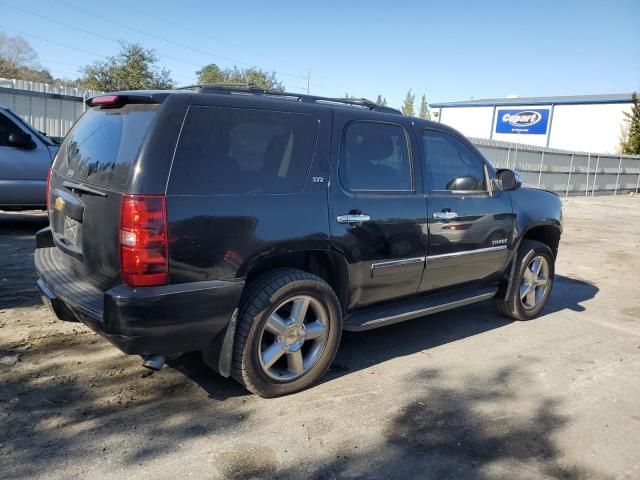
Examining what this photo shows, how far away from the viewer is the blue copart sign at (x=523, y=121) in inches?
1871

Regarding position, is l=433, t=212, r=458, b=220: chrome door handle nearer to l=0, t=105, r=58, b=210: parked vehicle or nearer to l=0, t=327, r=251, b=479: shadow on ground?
l=0, t=327, r=251, b=479: shadow on ground

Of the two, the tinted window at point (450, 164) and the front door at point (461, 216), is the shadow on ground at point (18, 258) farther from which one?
the tinted window at point (450, 164)

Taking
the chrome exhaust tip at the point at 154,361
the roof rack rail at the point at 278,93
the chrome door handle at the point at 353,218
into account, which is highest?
the roof rack rail at the point at 278,93

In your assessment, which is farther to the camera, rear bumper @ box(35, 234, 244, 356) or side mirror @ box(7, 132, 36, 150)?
side mirror @ box(7, 132, 36, 150)

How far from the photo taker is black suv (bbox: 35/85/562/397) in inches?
116

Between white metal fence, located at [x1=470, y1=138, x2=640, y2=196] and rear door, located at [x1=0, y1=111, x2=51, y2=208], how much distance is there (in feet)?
46.6

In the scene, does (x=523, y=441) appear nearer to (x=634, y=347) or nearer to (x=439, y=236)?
(x=439, y=236)

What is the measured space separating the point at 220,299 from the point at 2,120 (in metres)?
6.34

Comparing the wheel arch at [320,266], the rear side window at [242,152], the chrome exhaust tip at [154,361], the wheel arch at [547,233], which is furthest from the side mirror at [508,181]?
the chrome exhaust tip at [154,361]

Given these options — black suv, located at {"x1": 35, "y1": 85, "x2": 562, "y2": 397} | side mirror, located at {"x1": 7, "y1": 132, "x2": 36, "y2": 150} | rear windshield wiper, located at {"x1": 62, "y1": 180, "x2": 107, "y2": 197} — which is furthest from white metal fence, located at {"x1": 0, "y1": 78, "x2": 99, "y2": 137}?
rear windshield wiper, located at {"x1": 62, "y1": 180, "x2": 107, "y2": 197}

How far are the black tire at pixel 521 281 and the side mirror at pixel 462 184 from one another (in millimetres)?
1084

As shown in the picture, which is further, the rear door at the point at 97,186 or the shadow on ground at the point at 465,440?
the rear door at the point at 97,186

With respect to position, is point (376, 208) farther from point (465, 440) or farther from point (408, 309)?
point (465, 440)

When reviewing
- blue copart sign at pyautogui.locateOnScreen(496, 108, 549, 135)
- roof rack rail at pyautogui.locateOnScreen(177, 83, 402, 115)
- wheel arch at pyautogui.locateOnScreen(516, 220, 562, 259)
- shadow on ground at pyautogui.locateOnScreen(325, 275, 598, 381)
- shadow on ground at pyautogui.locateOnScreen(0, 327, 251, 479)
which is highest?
blue copart sign at pyautogui.locateOnScreen(496, 108, 549, 135)
